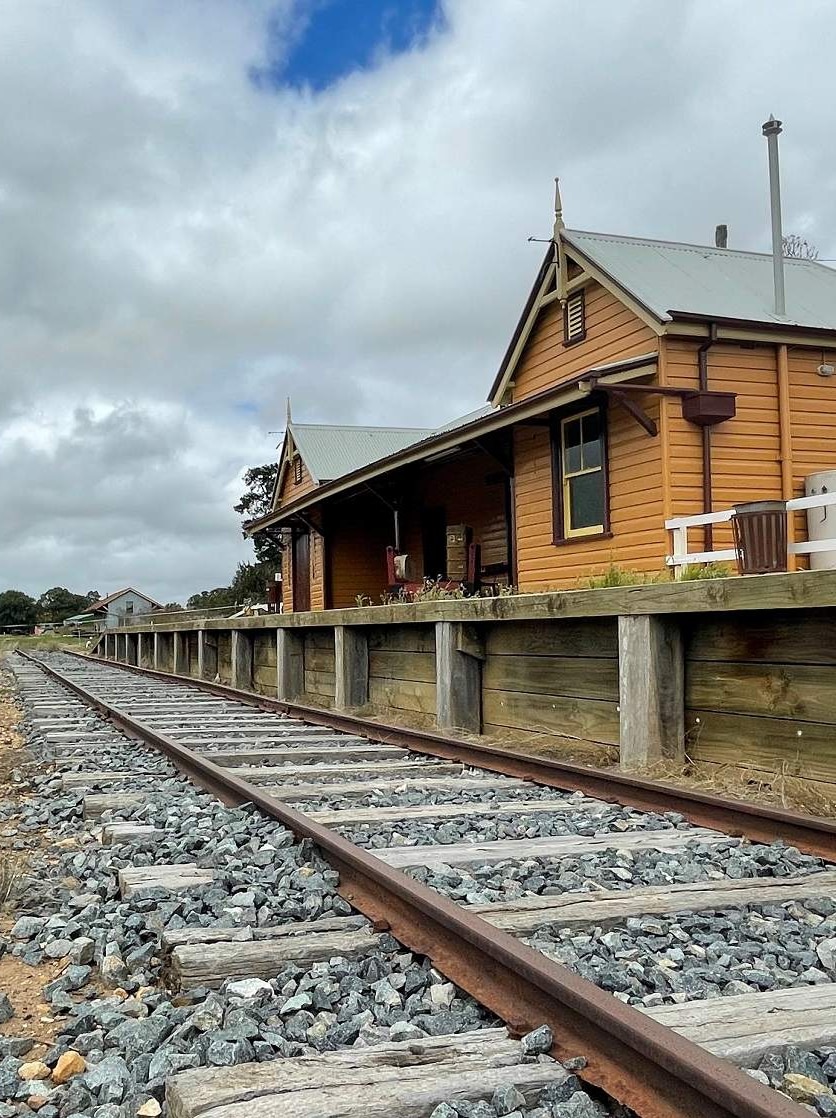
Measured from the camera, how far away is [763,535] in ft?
23.7

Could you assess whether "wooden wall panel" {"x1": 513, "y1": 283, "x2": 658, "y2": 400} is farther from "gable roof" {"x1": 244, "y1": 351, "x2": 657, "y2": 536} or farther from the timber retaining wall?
the timber retaining wall

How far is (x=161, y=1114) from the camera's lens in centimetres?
193

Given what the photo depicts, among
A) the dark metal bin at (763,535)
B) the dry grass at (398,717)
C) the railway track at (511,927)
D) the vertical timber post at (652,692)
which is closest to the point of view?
the railway track at (511,927)

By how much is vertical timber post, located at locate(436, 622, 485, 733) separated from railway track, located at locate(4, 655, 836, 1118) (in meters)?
1.56

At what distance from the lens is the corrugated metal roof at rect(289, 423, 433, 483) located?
24828 millimetres

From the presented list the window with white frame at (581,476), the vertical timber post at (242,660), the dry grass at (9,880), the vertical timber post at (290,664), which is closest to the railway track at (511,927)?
the dry grass at (9,880)

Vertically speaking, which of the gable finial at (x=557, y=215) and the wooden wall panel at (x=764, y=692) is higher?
the gable finial at (x=557, y=215)

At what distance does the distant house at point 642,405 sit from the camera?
10.8m

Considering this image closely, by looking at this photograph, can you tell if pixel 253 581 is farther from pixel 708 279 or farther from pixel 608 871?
pixel 608 871

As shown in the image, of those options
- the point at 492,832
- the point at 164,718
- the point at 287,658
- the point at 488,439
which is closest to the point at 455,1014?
the point at 492,832

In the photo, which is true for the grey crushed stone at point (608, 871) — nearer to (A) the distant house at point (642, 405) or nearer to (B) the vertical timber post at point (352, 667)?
(B) the vertical timber post at point (352, 667)

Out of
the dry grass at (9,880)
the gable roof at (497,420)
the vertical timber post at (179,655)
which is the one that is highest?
the gable roof at (497,420)

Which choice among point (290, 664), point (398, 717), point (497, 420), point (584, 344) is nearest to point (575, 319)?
point (584, 344)

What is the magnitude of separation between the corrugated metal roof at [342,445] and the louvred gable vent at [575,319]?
11.6 meters
